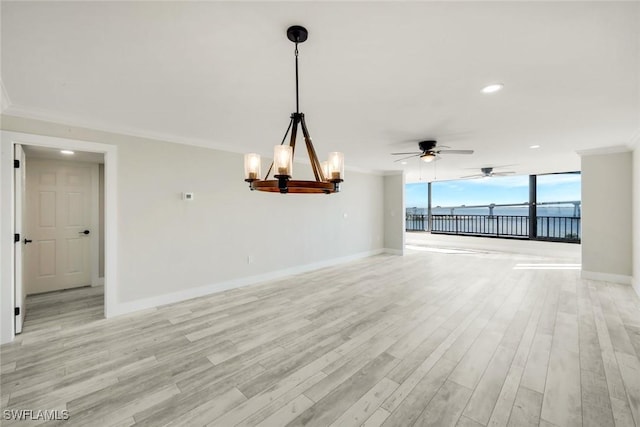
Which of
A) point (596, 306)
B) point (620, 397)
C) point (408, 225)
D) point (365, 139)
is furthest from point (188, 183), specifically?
point (408, 225)

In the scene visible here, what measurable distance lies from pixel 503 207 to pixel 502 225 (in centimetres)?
59

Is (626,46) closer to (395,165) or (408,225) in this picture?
(395,165)

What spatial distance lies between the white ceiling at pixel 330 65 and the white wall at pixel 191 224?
1.31 ft

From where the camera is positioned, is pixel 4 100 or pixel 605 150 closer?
pixel 4 100

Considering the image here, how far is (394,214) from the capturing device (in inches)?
297

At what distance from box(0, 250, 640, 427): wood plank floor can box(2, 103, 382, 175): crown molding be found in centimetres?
234

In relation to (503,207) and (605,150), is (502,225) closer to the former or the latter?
(503,207)

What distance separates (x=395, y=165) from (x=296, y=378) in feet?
17.8

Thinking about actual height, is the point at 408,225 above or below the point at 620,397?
above

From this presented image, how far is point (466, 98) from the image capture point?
2531 mm

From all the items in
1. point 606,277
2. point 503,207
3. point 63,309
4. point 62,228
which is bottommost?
point 63,309

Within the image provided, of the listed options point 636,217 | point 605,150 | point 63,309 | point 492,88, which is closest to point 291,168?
point 492,88

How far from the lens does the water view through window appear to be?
735cm

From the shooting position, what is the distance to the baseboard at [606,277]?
4.51m
